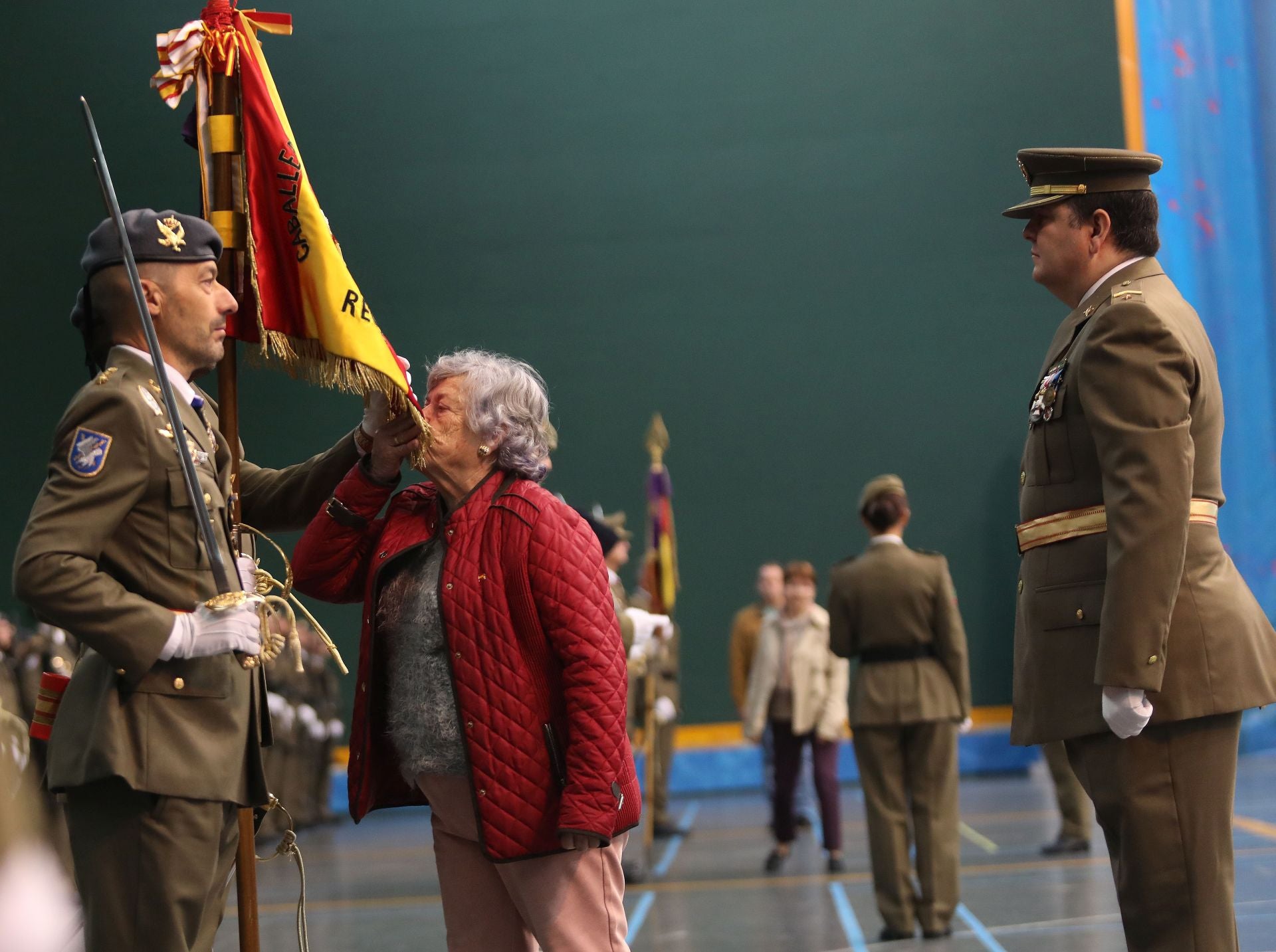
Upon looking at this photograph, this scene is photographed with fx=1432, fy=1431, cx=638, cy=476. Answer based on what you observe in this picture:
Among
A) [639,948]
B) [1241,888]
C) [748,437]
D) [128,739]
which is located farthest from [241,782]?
[748,437]

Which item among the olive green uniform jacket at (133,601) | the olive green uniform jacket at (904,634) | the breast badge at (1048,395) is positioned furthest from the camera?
the olive green uniform jacket at (904,634)

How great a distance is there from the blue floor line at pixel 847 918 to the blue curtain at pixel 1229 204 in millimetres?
6917

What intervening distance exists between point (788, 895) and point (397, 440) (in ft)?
13.4

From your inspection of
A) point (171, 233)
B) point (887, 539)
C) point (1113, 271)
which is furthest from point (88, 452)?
point (887, 539)

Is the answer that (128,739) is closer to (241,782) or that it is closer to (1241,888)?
(241,782)

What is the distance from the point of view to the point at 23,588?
2.08 meters

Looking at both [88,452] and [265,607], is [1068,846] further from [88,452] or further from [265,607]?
[88,452]

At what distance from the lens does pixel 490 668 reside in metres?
2.55

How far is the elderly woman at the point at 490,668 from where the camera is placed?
2.52 m

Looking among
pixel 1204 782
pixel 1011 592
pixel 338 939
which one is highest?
pixel 1204 782

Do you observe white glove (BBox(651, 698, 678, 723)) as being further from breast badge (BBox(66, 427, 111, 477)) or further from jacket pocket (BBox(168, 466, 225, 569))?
breast badge (BBox(66, 427, 111, 477))

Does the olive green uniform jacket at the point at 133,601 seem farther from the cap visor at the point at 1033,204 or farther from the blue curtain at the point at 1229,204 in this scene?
the blue curtain at the point at 1229,204

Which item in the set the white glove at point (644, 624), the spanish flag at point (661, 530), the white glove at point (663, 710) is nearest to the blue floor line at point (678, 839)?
the white glove at point (663, 710)

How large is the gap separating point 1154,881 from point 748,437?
1000cm
